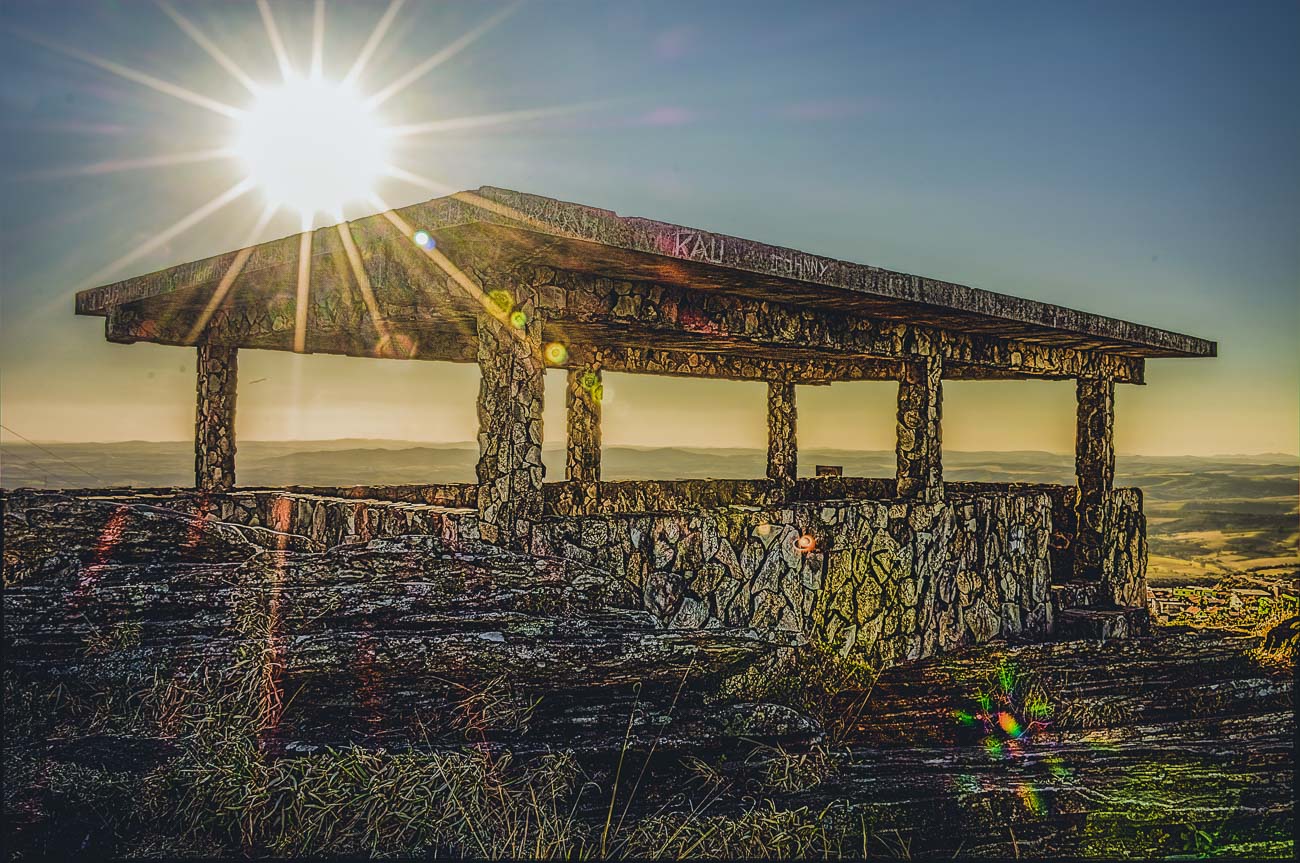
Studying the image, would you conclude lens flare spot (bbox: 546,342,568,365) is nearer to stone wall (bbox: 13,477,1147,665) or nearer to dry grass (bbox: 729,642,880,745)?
stone wall (bbox: 13,477,1147,665)

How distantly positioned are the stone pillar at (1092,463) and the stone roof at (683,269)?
1.50 metres

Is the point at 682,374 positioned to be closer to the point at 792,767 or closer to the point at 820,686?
the point at 820,686

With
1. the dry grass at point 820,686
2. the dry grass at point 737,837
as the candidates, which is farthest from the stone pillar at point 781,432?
the dry grass at point 737,837

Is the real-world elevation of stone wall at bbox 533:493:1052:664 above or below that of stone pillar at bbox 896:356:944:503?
below

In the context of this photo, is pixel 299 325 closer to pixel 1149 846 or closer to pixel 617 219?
pixel 617 219

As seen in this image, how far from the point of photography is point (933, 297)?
31.1 ft

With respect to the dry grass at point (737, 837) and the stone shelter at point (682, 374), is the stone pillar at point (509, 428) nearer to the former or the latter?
the stone shelter at point (682, 374)

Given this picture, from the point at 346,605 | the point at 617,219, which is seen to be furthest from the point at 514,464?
the point at 346,605

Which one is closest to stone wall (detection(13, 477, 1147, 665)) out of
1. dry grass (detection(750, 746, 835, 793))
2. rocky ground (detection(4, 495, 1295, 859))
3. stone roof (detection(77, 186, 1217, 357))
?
rocky ground (detection(4, 495, 1295, 859))

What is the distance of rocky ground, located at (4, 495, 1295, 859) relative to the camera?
3.61 m

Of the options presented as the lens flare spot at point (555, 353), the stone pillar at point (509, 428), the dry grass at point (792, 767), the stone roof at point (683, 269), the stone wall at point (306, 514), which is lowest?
the dry grass at point (792, 767)

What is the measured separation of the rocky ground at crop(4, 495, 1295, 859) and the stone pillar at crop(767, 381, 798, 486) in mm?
10674

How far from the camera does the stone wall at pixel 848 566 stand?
8.09 m

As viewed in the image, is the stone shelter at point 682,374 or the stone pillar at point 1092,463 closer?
the stone shelter at point 682,374
